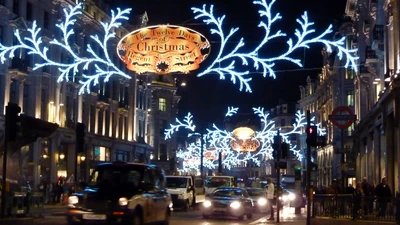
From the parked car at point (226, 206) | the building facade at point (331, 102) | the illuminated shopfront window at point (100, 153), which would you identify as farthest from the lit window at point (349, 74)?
the parked car at point (226, 206)

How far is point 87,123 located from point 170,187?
22692 millimetres

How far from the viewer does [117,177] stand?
65.3 feet

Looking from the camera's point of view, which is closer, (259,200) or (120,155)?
(259,200)

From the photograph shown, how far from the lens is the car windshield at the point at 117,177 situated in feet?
64.1

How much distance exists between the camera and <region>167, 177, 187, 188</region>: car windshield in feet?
133

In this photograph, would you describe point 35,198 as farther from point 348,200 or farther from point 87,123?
point 87,123

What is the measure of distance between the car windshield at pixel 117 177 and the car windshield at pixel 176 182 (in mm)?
20330

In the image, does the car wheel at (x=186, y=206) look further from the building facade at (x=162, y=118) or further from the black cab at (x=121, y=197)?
the building facade at (x=162, y=118)

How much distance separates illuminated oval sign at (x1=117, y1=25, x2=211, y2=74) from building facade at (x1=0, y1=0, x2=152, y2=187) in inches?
527

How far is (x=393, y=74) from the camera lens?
117ft

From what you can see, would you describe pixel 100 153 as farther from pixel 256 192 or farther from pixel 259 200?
pixel 259 200

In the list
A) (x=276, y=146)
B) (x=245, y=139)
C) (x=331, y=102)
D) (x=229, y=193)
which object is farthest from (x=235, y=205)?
(x=331, y=102)

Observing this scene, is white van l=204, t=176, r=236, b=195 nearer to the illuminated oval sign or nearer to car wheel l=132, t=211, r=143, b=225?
the illuminated oval sign

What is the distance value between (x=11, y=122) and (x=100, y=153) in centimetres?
4016
